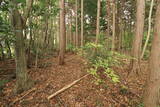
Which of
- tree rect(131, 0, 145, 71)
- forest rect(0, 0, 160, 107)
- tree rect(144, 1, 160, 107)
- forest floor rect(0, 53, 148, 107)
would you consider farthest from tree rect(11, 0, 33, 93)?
tree rect(131, 0, 145, 71)

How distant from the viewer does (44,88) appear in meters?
5.23

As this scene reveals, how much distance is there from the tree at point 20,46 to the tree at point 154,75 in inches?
161

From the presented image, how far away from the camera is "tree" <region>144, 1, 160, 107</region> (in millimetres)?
3881

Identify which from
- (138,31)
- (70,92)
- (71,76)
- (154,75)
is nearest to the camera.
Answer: (154,75)

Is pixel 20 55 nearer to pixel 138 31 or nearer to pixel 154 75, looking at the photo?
pixel 154 75

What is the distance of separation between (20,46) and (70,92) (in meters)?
2.42

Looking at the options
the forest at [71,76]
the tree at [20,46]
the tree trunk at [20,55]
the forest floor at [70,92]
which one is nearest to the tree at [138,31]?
the forest at [71,76]

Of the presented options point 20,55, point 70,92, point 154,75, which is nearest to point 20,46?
point 20,55

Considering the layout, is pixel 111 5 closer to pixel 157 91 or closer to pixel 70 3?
pixel 70 3

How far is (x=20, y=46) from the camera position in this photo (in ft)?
15.1

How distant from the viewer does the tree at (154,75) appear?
3881mm

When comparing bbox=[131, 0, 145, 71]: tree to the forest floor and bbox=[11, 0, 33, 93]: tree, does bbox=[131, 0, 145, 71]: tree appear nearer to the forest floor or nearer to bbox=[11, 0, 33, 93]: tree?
the forest floor

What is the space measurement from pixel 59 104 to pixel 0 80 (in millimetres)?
3086

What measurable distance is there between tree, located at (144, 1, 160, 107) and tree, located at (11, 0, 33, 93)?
13.4 ft
